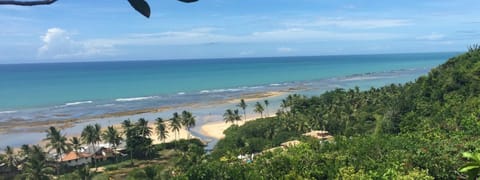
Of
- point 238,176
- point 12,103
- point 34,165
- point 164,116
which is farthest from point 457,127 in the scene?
point 12,103

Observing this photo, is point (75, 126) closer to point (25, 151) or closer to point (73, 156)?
point (73, 156)

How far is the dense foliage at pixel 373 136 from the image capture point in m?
22.1

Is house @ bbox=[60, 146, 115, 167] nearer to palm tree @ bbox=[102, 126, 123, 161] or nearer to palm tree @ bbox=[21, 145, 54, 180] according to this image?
palm tree @ bbox=[102, 126, 123, 161]

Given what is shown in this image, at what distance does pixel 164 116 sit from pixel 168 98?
67.1 feet

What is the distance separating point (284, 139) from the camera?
4572 cm

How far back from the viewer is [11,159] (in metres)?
39.0

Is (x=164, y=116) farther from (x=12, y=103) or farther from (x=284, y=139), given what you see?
(x=12, y=103)

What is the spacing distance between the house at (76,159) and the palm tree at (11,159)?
4273 mm

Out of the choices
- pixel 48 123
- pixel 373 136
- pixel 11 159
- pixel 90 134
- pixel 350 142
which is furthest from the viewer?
pixel 48 123

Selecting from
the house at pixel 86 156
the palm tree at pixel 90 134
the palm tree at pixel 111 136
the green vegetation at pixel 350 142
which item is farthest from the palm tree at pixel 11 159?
the palm tree at pixel 111 136

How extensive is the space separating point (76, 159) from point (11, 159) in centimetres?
614

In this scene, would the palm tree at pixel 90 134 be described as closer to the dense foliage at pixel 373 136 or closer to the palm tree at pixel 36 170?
the palm tree at pixel 36 170

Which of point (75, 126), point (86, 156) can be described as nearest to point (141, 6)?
point (86, 156)

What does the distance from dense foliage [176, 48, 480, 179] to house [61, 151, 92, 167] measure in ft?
42.1
